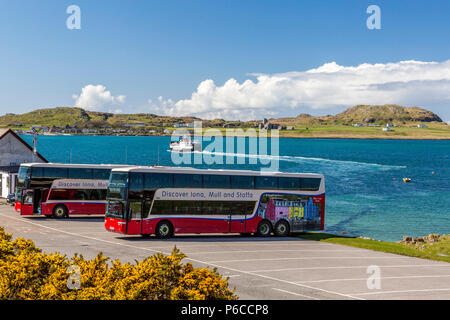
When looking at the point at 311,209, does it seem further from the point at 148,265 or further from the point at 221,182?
the point at 148,265

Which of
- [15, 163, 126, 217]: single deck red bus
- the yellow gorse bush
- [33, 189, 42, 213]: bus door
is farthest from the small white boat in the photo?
the yellow gorse bush

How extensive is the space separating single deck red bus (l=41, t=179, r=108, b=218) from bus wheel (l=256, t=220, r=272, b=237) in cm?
1508

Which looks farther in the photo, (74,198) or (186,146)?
(186,146)

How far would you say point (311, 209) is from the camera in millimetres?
36750

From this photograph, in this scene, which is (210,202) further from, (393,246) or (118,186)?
(393,246)

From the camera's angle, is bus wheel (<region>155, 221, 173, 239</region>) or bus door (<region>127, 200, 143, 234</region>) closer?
bus door (<region>127, 200, 143, 234</region>)

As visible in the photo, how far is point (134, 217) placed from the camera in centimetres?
3141

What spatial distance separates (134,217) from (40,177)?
13.6 meters

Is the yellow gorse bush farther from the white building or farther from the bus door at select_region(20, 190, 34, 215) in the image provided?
the white building

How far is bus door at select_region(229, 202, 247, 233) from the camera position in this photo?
34.3 meters

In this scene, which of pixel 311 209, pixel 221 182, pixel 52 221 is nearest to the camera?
pixel 221 182

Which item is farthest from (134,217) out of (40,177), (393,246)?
(393,246)

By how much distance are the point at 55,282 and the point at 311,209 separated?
1053 inches

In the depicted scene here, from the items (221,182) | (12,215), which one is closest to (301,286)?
(221,182)
